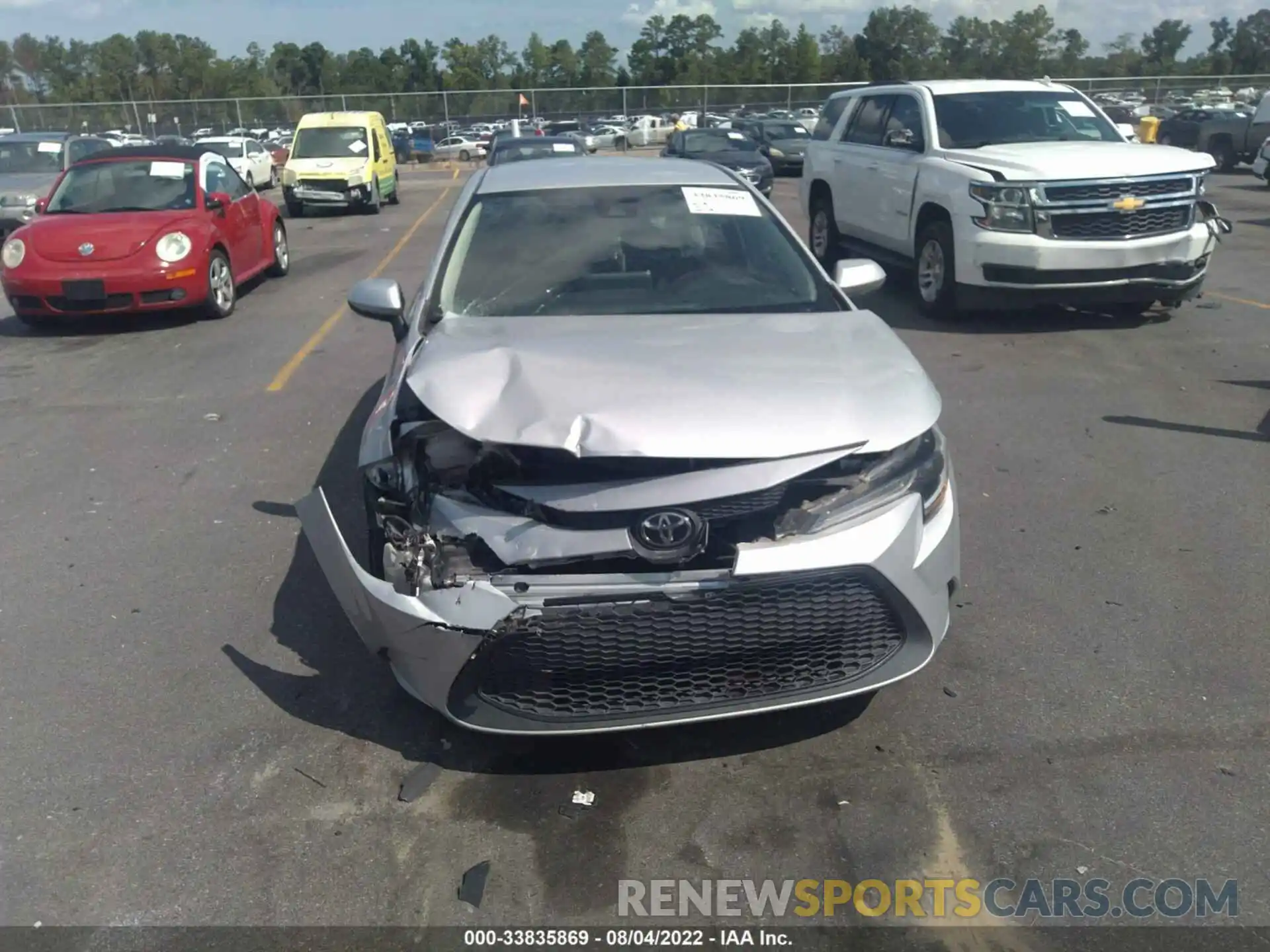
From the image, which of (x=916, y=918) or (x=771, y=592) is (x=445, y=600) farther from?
(x=916, y=918)

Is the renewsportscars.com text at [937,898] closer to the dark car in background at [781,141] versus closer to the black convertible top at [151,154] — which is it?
the black convertible top at [151,154]

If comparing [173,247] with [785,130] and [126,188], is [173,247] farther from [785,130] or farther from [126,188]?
[785,130]

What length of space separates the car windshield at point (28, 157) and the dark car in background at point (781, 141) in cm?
1485

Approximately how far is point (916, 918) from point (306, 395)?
20.1 ft

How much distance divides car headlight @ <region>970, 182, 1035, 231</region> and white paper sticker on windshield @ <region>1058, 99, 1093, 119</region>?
1924 mm

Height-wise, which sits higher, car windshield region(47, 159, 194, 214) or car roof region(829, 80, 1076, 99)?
car roof region(829, 80, 1076, 99)

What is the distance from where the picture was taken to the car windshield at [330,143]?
71.3 feet

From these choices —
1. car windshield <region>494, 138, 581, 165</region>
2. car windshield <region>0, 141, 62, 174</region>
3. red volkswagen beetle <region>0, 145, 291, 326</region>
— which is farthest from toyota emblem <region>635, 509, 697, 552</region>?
car windshield <region>0, 141, 62, 174</region>

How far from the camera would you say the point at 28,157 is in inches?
690

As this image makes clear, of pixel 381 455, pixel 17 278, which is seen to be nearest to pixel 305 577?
pixel 381 455

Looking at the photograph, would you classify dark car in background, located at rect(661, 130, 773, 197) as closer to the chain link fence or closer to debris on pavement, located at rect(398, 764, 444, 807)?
debris on pavement, located at rect(398, 764, 444, 807)

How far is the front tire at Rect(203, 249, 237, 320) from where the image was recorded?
34.1 ft

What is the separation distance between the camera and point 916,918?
2834mm

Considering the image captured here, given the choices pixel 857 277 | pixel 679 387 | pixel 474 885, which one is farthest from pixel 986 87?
pixel 474 885
